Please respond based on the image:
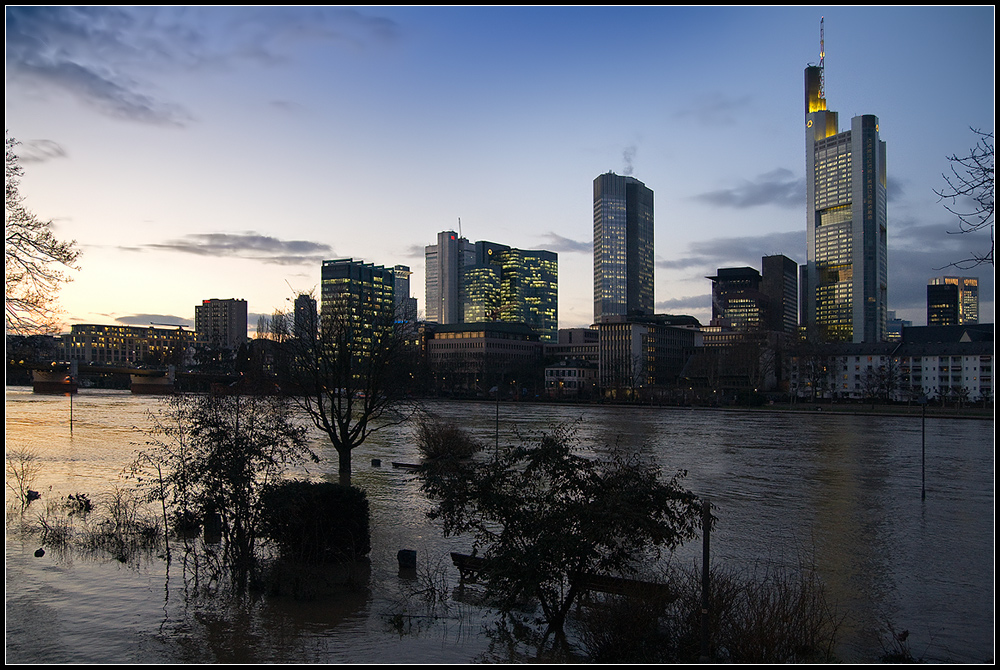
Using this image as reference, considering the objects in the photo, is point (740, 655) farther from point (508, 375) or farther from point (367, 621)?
point (508, 375)

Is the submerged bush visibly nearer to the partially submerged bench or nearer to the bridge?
the partially submerged bench

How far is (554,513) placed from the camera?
11188 mm

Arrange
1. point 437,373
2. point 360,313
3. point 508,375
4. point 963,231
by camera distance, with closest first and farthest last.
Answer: point 963,231 → point 360,313 → point 437,373 → point 508,375

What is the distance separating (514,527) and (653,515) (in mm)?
2438

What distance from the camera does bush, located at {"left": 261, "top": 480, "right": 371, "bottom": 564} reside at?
15219 mm

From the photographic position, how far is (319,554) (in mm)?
15781

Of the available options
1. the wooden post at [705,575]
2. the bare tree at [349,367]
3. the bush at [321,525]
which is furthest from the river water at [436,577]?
the wooden post at [705,575]

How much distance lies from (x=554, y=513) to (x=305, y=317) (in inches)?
875

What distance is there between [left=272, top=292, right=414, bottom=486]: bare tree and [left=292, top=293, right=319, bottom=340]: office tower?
329 millimetres

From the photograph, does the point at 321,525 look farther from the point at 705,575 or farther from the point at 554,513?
the point at 705,575

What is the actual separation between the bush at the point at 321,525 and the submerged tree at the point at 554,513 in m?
4.64

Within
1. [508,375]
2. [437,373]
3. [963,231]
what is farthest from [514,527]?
[508,375]

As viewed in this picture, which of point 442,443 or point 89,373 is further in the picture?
point 89,373

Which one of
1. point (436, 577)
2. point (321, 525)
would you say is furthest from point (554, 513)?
point (321, 525)
